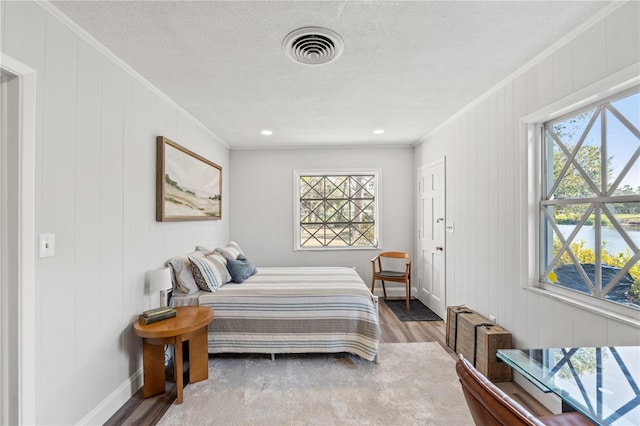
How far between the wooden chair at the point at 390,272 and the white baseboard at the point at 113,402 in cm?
296

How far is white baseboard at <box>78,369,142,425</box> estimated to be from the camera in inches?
70.9

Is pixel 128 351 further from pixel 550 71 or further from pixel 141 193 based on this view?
pixel 550 71

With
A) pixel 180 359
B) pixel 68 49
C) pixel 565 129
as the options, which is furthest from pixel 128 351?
pixel 565 129

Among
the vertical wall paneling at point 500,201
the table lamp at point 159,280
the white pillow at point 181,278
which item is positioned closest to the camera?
the table lamp at point 159,280

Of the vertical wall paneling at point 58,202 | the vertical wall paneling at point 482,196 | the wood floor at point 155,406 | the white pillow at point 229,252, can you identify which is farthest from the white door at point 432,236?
the vertical wall paneling at point 58,202

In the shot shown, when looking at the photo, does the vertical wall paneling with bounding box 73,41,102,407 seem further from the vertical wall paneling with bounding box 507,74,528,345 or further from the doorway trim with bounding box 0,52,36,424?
the vertical wall paneling with bounding box 507,74,528,345

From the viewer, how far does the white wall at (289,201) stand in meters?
4.76

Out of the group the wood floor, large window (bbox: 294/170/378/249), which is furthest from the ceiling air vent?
large window (bbox: 294/170/378/249)

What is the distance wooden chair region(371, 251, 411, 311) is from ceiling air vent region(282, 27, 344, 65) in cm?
299

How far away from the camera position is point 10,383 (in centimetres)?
136

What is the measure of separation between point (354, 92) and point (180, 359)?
8.21 feet

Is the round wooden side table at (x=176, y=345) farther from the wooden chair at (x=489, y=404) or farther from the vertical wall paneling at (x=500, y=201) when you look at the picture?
the vertical wall paneling at (x=500, y=201)

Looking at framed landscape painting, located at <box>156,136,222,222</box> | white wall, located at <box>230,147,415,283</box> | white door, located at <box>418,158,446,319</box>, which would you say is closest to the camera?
framed landscape painting, located at <box>156,136,222,222</box>

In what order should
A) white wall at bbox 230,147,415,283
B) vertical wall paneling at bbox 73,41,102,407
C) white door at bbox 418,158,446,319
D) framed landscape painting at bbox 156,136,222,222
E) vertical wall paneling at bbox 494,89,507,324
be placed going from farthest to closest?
white wall at bbox 230,147,415,283 → white door at bbox 418,158,446,319 → framed landscape painting at bbox 156,136,222,222 → vertical wall paneling at bbox 494,89,507,324 → vertical wall paneling at bbox 73,41,102,407
